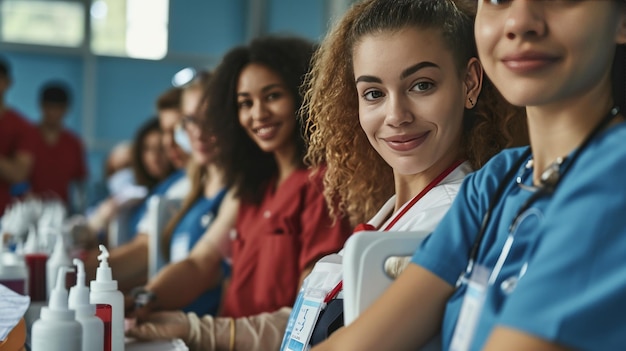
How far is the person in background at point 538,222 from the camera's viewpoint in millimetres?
793

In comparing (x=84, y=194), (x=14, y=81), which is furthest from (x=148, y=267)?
(x=14, y=81)

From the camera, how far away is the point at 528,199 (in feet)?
3.07

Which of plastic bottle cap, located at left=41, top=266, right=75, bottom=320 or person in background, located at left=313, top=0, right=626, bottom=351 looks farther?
plastic bottle cap, located at left=41, top=266, right=75, bottom=320

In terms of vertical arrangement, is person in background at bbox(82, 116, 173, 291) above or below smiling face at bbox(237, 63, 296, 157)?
below

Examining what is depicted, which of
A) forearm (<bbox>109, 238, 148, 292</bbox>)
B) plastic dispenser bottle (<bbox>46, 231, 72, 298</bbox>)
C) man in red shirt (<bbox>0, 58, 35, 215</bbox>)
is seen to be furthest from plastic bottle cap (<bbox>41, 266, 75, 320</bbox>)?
man in red shirt (<bbox>0, 58, 35, 215</bbox>)

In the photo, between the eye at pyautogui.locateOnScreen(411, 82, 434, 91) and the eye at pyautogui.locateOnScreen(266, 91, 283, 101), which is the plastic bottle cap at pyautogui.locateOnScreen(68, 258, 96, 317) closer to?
the eye at pyautogui.locateOnScreen(411, 82, 434, 91)

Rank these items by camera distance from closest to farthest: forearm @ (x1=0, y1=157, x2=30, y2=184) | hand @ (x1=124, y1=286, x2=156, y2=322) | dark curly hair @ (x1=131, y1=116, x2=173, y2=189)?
1. hand @ (x1=124, y1=286, x2=156, y2=322)
2. dark curly hair @ (x1=131, y1=116, x2=173, y2=189)
3. forearm @ (x1=0, y1=157, x2=30, y2=184)

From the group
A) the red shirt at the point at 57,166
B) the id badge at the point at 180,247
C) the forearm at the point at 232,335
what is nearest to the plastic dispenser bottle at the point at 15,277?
the forearm at the point at 232,335

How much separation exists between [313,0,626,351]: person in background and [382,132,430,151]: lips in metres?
0.32

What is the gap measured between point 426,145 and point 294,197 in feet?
2.75

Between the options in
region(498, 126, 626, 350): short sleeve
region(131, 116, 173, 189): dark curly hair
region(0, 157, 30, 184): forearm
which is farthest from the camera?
region(0, 157, 30, 184): forearm

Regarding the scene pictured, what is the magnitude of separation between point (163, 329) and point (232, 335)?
161 mm

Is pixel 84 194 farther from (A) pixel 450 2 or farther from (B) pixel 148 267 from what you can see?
(A) pixel 450 2

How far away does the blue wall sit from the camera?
7789 mm
